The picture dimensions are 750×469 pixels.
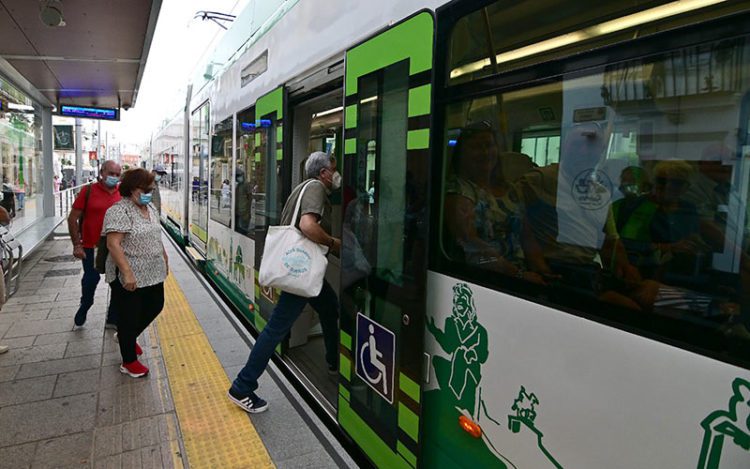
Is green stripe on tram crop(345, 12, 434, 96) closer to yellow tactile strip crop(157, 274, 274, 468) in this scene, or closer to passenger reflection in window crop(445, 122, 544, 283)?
passenger reflection in window crop(445, 122, 544, 283)

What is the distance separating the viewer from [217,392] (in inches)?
139

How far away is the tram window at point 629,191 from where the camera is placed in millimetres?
1229

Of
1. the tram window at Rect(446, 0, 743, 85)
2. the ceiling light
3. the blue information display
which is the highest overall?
the ceiling light

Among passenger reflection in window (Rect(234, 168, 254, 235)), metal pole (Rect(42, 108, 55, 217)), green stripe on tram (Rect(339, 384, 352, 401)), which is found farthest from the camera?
metal pole (Rect(42, 108, 55, 217))

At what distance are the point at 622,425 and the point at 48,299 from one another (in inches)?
264

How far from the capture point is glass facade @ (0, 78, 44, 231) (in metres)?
8.67

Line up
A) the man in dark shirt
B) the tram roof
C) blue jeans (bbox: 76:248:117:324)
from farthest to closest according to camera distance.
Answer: the tram roof
blue jeans (bbox: 76:248:117:324)
the man in dark shirt

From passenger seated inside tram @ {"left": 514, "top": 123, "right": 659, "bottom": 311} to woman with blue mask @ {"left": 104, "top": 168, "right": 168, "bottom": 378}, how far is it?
9.71 feet

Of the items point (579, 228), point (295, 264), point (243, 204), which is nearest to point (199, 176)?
point (243, 204)

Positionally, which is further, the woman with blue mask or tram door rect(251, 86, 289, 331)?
tram door rect(251, 86, 289, 331)

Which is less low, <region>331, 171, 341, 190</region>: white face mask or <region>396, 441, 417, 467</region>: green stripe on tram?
<region>331, 171, 341, 190</region>: white face mask

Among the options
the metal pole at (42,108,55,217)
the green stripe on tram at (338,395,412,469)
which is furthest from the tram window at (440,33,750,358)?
the metal pole at (42,108,55,217)

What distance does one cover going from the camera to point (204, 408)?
3.29 metres

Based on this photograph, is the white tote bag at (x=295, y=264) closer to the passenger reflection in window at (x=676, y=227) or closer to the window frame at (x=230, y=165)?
the passenger reflection in window at (x=676, y=227)
